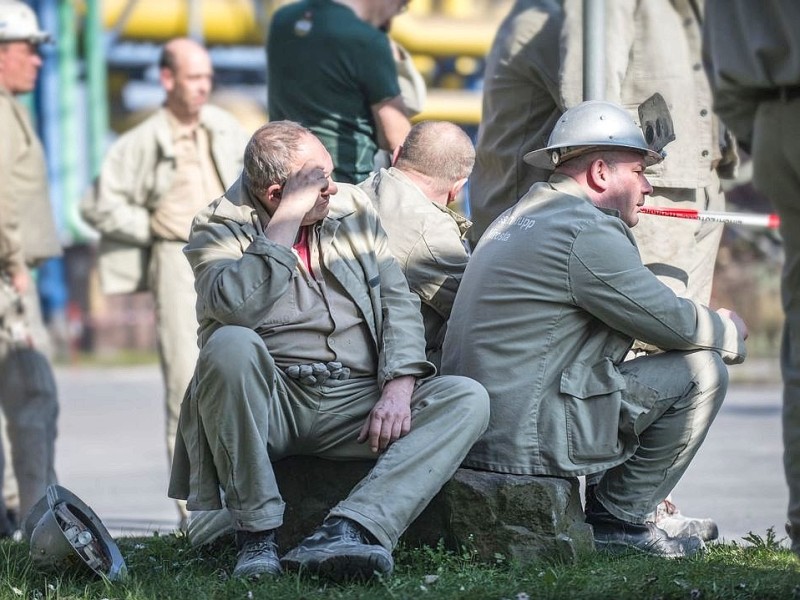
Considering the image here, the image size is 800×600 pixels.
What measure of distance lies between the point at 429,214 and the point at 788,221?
168 centimetres

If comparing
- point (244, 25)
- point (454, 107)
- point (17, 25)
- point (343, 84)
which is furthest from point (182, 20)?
point (343, 84)

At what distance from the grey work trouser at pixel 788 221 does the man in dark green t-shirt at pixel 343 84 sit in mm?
2621

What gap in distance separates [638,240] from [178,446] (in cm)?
205

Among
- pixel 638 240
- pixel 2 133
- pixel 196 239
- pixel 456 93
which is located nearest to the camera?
pixel 196 239

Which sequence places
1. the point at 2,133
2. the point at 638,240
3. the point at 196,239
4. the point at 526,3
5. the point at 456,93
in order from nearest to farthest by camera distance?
the point at 196,239, the point at 638,240, the point at 526,3, the point at 2,133, the point at 456,93

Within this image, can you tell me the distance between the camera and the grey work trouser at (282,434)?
15.6 feet

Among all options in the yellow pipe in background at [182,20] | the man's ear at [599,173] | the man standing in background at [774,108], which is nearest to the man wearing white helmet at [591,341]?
the man's ear at [599,173]

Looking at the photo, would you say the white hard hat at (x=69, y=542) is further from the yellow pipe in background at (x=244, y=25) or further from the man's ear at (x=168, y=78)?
the yellow pipe in background at (x=244, y=25)

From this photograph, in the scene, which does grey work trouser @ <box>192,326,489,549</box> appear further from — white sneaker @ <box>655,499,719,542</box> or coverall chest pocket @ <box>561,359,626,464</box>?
white sneaker @ <box>655,499,719,542</box>

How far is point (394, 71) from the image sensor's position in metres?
6.70

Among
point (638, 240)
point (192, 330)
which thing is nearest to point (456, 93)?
point (192, 330)

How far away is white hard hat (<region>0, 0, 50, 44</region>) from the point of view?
7.59 m

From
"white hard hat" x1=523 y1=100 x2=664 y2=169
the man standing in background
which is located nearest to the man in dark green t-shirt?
"white hard hat" x1=523 y1=100 x2=664 y2=169

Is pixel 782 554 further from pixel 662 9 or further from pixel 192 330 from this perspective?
pixel 192 330
